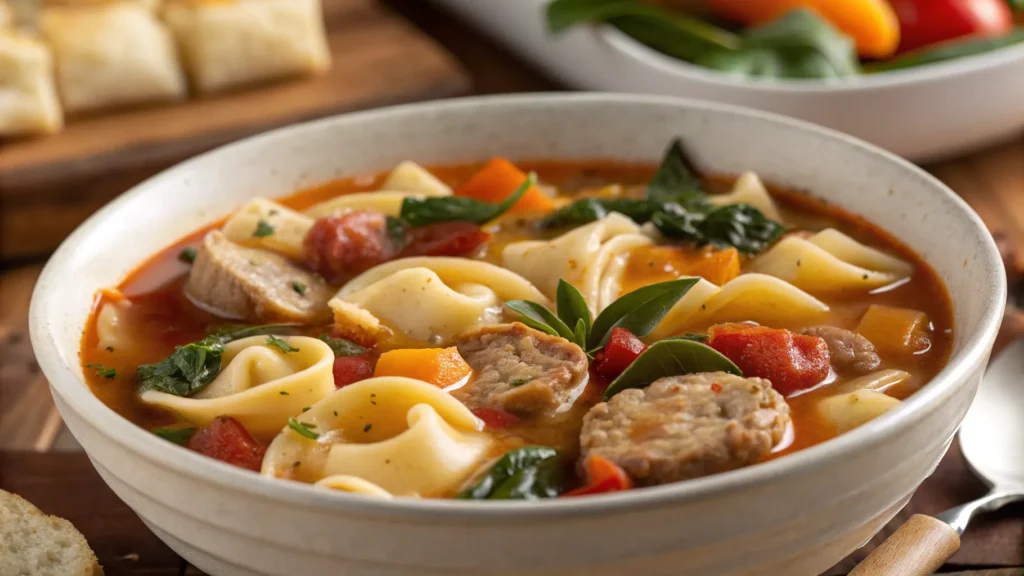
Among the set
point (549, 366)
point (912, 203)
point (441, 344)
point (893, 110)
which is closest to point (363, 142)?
point (441, 344)

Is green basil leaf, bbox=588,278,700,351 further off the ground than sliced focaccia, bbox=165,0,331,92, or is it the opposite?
green basil leaf, bbox=588,278,700,351

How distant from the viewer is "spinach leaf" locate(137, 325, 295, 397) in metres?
4.05

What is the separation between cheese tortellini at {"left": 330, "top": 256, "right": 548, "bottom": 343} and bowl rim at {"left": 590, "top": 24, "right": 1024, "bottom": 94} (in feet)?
8.44

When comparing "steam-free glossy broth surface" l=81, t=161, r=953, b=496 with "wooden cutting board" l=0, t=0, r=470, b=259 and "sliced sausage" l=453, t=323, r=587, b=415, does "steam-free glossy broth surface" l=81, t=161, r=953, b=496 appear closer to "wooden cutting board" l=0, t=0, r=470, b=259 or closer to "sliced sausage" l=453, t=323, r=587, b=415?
"sliced sausage" l=453, t=323, r=587, b=415

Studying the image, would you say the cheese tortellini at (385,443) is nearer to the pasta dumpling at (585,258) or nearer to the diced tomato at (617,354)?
the diced tomato at (617,354)

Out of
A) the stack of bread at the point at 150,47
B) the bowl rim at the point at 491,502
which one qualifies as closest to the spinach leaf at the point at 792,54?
the stack of bread at the point at 150,47

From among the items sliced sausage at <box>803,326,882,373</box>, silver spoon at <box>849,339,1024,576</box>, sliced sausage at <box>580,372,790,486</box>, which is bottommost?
silver spoon at <box>849,339,1024,576</box>

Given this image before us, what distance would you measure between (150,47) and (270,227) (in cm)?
358

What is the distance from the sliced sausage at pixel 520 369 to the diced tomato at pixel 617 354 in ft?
0.27

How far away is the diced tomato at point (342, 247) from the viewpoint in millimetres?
4797

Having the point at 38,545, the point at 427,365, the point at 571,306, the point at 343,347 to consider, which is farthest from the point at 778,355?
the point at 38,545

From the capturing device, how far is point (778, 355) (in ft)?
12.7

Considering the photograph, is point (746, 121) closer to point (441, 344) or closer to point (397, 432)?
point (441, 344)

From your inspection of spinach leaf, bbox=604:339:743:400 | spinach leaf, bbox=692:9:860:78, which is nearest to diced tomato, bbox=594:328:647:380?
spinach leaf, bbox=604:339:743:400
